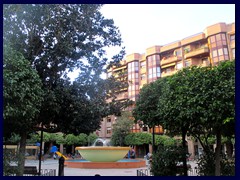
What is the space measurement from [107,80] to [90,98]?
1113mm

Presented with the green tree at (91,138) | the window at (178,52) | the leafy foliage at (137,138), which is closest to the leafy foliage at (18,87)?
the leafy foliage at (137,138)

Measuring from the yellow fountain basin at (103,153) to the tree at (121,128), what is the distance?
19.9 meters

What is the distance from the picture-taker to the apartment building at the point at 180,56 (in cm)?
3416

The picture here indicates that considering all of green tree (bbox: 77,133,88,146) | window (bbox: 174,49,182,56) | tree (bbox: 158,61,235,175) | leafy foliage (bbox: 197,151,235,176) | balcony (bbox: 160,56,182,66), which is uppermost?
window (bbox: 174,49,182,56)

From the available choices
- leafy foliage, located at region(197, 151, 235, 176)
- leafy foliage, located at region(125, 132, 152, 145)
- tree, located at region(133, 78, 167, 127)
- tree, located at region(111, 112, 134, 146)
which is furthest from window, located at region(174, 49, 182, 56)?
leafy foliage, located at region(197, 151, 235, 176)

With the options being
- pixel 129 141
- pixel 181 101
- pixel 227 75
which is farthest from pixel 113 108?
pixel 129 141

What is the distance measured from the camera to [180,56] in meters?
38.8

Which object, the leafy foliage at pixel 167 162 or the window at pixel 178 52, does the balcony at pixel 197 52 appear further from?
the leafy foliage at pixel 167 162

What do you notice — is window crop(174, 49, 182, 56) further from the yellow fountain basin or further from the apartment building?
the yellow fountain basin

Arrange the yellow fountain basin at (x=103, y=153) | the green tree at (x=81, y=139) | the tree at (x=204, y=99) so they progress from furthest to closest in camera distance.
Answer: the green tree at (x=81, y=139) < the yellow fountain basin at (x=103, y=153) < the tree at (x=204, y=99)

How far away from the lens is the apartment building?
34.2 meters

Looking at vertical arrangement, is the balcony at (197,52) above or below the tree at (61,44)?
above

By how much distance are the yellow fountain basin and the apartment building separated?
1802cm

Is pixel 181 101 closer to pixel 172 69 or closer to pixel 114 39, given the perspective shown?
pixel 114 39
